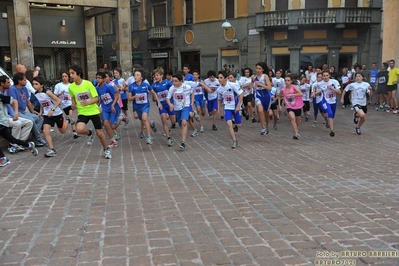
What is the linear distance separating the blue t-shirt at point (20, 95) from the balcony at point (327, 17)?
22.8 metres

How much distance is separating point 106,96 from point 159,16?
3038 cm

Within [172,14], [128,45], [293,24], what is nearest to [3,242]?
[128,45]

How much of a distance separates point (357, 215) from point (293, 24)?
25989mm

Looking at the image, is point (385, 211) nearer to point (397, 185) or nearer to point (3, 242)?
point (397, 185)

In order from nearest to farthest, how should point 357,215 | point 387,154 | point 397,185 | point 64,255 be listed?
point 64,255, point 357,215, point 397,185, point 387,154

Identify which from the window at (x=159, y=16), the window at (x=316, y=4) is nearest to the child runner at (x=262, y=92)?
the window at (x=316, y=4)

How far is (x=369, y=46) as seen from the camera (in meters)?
28.6

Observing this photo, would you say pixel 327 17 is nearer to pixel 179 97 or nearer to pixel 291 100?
pixel 291 100

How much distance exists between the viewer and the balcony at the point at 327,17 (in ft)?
91.6

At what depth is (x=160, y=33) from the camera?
36938 millimetres

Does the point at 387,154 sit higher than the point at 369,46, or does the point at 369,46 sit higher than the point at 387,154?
the point at 369,46

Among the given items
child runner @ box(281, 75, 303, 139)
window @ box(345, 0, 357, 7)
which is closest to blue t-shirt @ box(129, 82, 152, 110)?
child runner @ box(281, 75, 303, 139)

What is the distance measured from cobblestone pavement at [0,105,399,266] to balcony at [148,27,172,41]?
29.2 m

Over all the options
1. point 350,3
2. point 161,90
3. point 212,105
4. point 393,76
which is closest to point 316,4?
point 350,3
